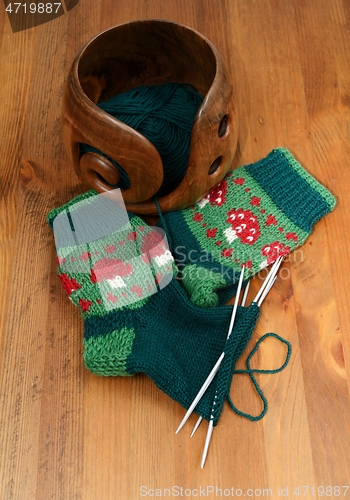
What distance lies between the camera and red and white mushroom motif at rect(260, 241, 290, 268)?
0.82 m

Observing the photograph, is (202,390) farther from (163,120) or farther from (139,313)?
(163,120)

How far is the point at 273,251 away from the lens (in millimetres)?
825

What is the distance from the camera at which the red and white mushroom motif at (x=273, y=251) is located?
0.82m

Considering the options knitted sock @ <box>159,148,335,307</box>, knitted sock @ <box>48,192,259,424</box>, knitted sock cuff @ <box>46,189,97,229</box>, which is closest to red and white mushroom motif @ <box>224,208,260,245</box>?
knitted sock @ <box>159,148,335,307</box>

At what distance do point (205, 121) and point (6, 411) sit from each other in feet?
1.61

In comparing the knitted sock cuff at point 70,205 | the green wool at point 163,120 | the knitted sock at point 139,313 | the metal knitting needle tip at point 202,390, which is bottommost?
the metal knitting needle tip at point 202,390

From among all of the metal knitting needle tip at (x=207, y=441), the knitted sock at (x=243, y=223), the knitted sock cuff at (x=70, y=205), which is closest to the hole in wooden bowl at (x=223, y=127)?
the knitted sock at (x=243, y=223)

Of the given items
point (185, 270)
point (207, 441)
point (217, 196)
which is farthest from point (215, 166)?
point (207, 441)

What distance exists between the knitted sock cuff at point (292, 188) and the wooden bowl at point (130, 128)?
0.24 feet

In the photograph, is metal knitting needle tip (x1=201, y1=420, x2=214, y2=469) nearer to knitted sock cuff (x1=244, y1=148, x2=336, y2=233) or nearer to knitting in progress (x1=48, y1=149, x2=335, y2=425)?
knitting in progress (x1=48, y1=149, x2=335, y2=425)

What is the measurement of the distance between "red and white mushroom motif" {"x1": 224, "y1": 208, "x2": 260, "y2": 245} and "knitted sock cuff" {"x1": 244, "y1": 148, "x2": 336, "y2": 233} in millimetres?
49

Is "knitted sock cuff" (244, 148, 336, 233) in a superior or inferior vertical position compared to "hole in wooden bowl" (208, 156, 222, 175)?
inferior

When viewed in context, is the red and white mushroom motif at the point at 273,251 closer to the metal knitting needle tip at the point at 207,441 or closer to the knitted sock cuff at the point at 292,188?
the knitted sock cuff at the point at 292,188

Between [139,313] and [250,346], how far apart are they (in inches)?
6.6
